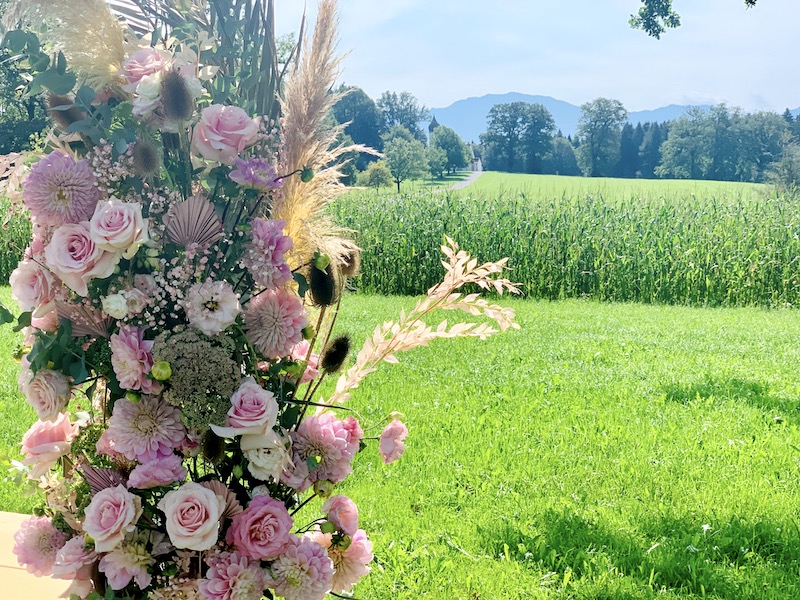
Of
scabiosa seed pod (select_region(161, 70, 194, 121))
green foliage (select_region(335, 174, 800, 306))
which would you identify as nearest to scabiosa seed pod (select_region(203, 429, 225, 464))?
scabiosa seed pod (select_region(161, 70, 194, 121))

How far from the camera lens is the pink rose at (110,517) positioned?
130cm

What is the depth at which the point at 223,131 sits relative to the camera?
1.34m

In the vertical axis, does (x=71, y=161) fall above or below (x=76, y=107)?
below

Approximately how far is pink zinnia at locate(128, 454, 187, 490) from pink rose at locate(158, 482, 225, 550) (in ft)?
0.11

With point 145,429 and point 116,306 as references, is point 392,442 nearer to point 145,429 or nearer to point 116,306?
point 145,429

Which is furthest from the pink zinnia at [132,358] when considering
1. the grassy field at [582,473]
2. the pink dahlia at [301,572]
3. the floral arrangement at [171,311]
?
the grassy field at [582,473]

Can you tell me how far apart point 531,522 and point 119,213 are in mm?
2504

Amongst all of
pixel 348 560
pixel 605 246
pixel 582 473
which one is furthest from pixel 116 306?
pixel 605 246

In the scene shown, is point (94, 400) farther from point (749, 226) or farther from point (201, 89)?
point (749, 226)

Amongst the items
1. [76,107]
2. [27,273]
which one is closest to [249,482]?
[27,273]

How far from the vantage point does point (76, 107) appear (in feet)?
4.67

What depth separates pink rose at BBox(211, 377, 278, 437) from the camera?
1299mm

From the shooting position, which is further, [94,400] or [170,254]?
[94,400]

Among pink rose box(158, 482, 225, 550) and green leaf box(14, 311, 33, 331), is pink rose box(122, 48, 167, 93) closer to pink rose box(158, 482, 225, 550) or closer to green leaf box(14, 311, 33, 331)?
green leaf box(14, 311, 33, 331)
